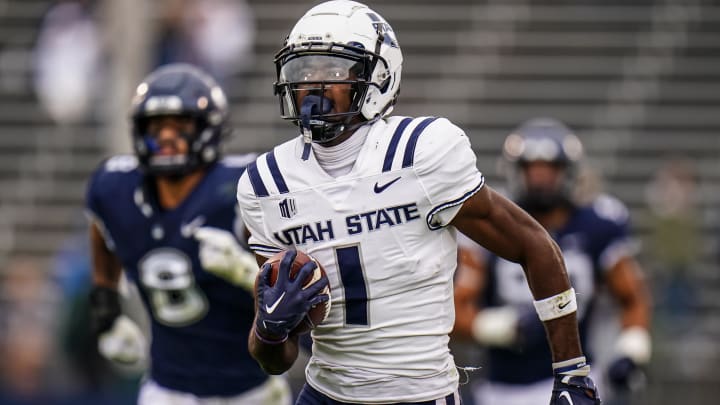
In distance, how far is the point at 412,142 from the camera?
11.6 feet

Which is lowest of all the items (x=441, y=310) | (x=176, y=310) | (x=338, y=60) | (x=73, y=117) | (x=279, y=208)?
(x=73, y=117)

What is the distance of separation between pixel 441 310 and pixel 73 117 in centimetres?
936

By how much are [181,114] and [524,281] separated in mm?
1974

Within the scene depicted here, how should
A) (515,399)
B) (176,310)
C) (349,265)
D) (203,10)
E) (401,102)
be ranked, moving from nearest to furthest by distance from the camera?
(349,265), (176,310), (515,399), (203,10), (401,102)

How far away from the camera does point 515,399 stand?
240 inches

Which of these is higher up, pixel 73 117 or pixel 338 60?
pixel 338 60

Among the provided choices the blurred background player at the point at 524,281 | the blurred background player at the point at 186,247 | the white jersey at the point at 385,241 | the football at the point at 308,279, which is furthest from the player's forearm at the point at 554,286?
the blurred background player at the point at 524,281

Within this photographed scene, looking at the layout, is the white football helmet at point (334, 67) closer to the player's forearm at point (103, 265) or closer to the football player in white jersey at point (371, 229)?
the football player in white jersey at point (371, 229)

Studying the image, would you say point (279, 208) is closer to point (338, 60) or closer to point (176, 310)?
point (338, 60)

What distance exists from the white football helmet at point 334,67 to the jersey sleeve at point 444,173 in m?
0.24

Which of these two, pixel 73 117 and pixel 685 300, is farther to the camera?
pixel 73 117

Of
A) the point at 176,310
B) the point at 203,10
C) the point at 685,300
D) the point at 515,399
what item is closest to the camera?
the point at 176,310

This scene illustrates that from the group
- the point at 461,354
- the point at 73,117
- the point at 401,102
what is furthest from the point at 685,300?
the point at 73,117

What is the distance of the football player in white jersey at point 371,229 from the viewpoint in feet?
11.5
